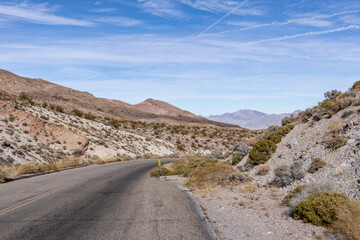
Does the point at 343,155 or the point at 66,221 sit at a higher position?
the point at 343,155

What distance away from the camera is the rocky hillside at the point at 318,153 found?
10203mm

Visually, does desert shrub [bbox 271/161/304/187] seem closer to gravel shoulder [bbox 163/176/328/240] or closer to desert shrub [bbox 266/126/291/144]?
gravel shoulder [bbox 163/176/328/240]

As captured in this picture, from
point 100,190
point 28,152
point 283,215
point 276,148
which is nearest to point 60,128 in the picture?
point 28,152

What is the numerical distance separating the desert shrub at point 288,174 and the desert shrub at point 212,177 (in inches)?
117

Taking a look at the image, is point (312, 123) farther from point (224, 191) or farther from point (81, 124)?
point (81, 124)

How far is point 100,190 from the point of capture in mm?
13875

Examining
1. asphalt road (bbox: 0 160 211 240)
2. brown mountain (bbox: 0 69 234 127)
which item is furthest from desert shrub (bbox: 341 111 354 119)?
brown mountain (bbox: 0 69 234 127)

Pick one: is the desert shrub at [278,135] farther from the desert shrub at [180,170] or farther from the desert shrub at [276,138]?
the desert shrub at [180,170]

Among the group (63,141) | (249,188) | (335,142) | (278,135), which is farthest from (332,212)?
(63,141)

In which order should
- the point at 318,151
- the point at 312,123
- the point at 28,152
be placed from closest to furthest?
the point at 318,151 → the point at 312,123 → the point at 28,152

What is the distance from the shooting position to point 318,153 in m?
12.8

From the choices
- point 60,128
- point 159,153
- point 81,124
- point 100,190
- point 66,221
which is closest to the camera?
point 66,221

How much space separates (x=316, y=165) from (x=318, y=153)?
1.45 meters

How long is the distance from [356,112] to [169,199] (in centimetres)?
985
